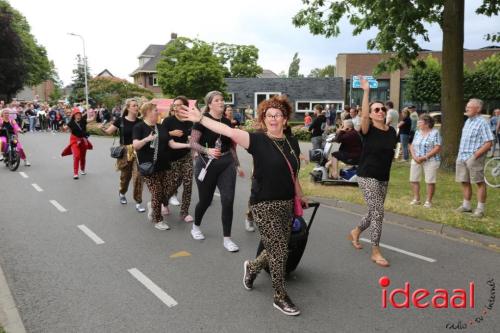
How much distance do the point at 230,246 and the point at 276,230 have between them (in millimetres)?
1862

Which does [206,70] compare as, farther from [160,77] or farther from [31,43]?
[31,43]

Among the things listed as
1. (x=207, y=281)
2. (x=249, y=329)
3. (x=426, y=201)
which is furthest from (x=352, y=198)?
(x=249, y=329)

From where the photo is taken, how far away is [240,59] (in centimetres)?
6562

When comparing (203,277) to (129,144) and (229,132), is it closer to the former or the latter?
(229,132)

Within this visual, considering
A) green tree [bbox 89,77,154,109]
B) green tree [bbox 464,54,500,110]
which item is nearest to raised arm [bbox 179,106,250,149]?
green tree [bbox 464,54,500,110]

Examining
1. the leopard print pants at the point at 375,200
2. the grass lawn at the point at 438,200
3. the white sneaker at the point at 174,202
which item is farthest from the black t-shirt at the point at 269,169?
the white sneaker at the point at 174,202

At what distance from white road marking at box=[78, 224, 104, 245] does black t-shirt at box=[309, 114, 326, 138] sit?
27.7ft

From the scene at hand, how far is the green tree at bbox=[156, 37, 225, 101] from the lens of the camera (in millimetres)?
44594

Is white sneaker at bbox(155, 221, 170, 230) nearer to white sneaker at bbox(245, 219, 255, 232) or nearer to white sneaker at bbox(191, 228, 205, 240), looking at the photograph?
white sneaker at bbox(191, 228, 205, 240)

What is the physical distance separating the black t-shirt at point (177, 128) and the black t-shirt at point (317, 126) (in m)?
7.51

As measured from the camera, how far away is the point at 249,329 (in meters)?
3.61

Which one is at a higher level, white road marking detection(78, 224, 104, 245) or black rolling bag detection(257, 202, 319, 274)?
black rolling bag detection(257, 202, 319, 274)

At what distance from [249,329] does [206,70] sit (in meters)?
42.4

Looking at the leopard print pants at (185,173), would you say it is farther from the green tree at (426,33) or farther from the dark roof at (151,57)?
the dark roof at (151,57)
